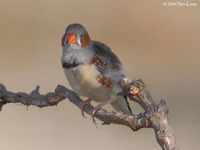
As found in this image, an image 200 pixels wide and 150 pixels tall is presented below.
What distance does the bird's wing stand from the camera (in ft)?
9.25

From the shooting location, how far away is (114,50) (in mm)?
6355

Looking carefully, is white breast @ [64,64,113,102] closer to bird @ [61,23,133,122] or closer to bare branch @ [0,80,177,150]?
bird @ [61,23,133,122]

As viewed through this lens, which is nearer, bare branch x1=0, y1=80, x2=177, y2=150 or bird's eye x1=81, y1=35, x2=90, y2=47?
bare branch x1=0, y1=80, x2=177, y2=150

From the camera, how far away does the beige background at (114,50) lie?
17.1ft

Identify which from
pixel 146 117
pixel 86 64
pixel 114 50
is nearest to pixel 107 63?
pixel 86 64

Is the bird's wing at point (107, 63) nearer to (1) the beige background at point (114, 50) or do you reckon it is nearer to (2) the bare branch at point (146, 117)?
(2) the bare branch at point (146, 117)

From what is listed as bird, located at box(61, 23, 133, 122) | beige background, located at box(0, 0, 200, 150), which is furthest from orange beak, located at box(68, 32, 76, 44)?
beige background, located at box(0, 0, 200, 150)

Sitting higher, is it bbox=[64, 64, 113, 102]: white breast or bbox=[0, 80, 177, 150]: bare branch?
bbox=[0, 80, 177, 150]: bare branch

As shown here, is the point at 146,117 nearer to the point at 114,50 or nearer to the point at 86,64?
the point at 86,64

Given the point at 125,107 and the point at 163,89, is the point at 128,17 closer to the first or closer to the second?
the point at 163,89

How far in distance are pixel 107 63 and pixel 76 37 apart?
0.66 ft

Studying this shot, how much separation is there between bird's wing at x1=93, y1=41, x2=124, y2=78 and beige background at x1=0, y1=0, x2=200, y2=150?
2.05m

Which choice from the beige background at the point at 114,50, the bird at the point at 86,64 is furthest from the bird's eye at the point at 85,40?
the beige background at the point at 114,50

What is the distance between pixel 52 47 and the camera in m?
6.79
